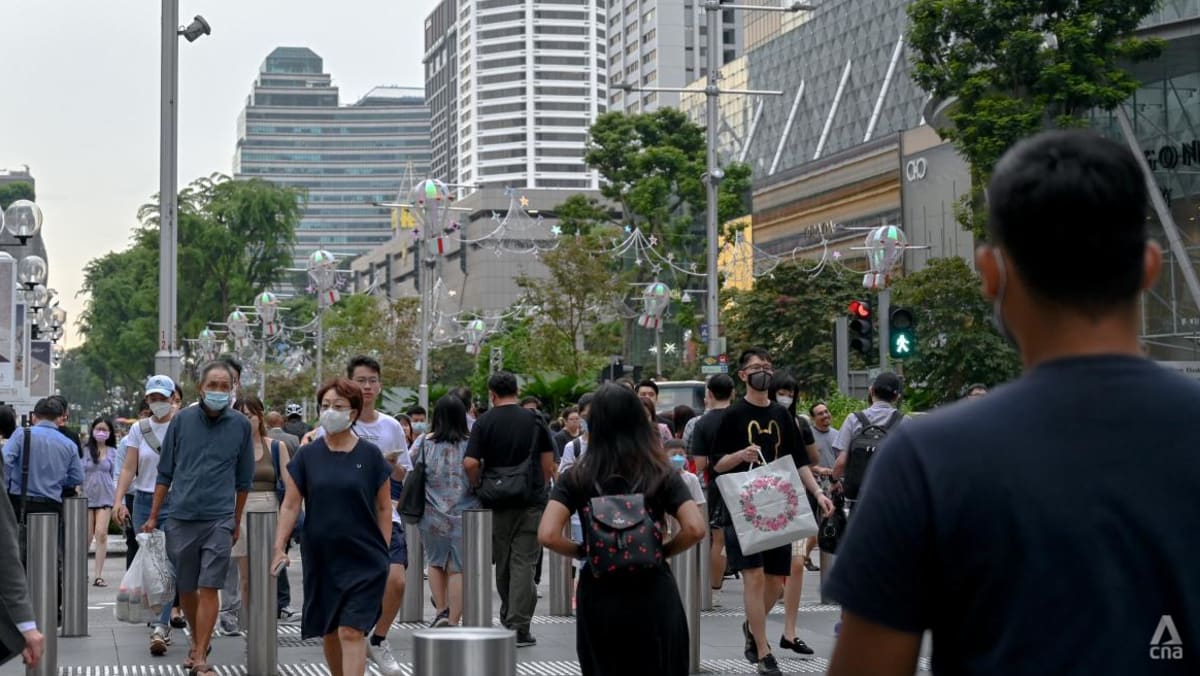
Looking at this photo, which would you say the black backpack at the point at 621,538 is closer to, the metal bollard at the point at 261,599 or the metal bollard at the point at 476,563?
the metal bollard at the point at 261,599

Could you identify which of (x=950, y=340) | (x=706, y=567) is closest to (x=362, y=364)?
(x=706, y=567)

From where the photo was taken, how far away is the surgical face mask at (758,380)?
11406 mm

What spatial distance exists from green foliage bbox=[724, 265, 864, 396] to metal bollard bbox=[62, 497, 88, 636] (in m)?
37.9

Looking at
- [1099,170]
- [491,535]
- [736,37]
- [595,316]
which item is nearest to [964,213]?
[595,316]

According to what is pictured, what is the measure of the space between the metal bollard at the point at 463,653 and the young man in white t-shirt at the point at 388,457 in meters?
5.47

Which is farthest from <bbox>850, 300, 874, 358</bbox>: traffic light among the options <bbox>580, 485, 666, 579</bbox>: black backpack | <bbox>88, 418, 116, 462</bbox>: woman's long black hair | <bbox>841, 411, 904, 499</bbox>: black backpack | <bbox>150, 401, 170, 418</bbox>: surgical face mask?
<bbox>580, 485, 666, 579</bbox>: black backpack

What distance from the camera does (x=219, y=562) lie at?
10797mm

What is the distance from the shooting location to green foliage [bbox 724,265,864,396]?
50.8 metres

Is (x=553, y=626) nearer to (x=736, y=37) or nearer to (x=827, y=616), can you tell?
(x=827, y=616)

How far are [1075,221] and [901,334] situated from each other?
19.4m

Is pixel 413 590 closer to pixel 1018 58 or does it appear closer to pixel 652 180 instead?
pixel 1018 58

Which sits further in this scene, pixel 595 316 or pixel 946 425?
pixel 595 316

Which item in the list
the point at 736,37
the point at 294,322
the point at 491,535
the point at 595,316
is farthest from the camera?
the point at 736,37

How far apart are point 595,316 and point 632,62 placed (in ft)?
391
